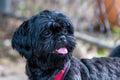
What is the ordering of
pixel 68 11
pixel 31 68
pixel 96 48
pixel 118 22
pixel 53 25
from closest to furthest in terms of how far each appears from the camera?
pixel 53 25
pixel 31 68
pixel 118 22
pixel 96 48
pixel 68 11

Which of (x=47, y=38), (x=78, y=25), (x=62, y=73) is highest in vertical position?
(x=47, y=38)

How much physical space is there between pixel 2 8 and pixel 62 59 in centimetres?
449

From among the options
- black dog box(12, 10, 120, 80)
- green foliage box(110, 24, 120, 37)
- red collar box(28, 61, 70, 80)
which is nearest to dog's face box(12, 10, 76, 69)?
black dog box(12, 10, 120, 80)

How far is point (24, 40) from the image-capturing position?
14.3 feet

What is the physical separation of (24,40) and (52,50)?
0.32 meters

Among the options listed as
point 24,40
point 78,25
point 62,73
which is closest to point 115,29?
point 78,25

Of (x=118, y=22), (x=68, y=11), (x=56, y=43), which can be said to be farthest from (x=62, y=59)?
(x=68, y=11)

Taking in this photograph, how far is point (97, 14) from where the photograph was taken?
7.79 metres

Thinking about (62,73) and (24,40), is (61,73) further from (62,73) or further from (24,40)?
(24,40)

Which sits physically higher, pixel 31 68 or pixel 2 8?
pixel 2 8

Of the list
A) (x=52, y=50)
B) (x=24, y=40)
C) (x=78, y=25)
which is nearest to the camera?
(x=52, y=50)

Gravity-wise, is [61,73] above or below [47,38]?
below

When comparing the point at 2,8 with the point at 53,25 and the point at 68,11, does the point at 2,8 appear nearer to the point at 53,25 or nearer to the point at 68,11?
the point at 68,11

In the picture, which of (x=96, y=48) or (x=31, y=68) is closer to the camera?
(x=31, y=68)
